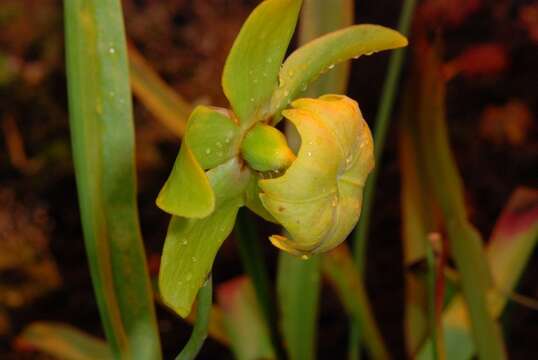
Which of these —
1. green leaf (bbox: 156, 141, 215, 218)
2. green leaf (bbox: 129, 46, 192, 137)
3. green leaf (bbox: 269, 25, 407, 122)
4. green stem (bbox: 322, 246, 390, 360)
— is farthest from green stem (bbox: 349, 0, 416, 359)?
green leaf (bbox: 156, 141, 215, 218)

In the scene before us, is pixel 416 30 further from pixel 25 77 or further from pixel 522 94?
pixel 25 77

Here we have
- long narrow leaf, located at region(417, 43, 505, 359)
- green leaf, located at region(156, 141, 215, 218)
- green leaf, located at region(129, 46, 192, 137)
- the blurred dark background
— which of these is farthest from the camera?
the blurred dark background

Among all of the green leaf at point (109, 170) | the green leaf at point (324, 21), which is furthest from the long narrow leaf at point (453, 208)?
the green leaf at point (109, 170)

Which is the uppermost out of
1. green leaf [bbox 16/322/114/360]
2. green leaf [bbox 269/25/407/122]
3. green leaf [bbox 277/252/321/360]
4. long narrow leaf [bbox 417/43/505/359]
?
green leaf [bbox 269/25/407/122]

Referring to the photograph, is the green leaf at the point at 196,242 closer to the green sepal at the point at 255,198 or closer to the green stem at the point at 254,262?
the green sepal at the point at 255,198

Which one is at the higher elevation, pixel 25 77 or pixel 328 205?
pixel 328 205

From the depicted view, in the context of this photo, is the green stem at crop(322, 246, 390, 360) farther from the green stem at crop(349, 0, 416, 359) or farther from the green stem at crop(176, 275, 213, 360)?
the green stem at crop(176, 275, 213, 360)

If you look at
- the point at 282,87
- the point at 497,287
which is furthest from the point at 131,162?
the point at 497,287
